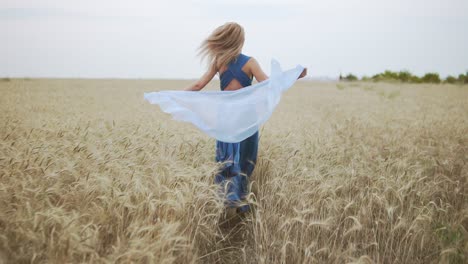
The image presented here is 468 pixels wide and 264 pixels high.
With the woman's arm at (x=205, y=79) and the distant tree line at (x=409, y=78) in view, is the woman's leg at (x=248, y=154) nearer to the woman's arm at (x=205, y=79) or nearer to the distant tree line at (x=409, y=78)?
the woman's arm at (x=205, y=79)

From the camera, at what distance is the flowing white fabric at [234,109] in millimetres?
3809

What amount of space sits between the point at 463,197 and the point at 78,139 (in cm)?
403

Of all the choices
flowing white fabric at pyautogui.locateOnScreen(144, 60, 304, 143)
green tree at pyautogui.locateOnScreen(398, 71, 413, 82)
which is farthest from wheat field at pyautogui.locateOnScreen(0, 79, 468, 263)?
green tree at pyautogui.locateOnScreen(398, 71, 413, 82)

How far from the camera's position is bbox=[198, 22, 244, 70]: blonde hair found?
11.9ft

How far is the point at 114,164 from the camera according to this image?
135 inches

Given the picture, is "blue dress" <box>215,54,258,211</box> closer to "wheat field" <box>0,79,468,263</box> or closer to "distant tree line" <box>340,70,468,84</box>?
"wheat field" <box>0,79,468,263</box>

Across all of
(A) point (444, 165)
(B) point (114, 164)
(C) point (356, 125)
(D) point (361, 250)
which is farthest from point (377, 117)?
(B) point (114, 164)

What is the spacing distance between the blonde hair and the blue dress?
9 centimetres

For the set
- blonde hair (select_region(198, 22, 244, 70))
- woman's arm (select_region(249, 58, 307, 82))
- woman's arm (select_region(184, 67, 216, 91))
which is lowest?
woman's arm (select_region(184, 67, 216, 91))

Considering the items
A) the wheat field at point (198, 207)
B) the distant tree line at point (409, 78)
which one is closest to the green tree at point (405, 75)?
the distant tree line at point (409, 78)

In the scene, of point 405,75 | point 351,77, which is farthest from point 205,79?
point 351,77

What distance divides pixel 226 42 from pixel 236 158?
1.05 metres

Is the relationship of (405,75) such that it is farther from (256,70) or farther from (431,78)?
(256,70)

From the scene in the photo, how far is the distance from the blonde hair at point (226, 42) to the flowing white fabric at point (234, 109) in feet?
1.07
